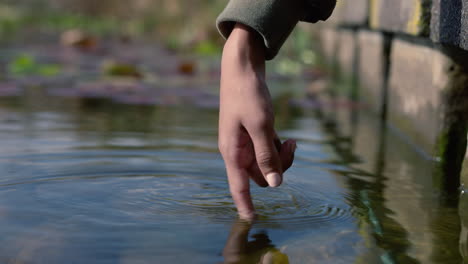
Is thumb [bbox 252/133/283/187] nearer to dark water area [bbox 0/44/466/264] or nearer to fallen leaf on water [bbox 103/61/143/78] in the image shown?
dark water area [bbox 0/44/466/264]

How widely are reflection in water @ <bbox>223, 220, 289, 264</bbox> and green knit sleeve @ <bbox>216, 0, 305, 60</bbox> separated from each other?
1.31 ft

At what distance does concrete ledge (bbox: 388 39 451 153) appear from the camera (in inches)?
94.4

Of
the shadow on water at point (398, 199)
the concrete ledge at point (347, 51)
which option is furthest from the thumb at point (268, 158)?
the concrete ledge at point (347, 51)

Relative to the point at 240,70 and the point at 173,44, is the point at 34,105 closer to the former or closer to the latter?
the point at 240,70

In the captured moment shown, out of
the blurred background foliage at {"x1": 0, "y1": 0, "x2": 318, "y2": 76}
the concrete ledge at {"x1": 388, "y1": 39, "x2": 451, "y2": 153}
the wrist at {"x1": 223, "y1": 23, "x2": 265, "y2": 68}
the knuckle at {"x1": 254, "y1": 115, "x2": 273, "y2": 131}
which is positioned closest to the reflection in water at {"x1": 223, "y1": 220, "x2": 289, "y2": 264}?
the knuckle at {"x1": 254, "y1": 115, "x2": 273, "y2": 131}

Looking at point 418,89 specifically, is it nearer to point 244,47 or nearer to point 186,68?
point 244,47

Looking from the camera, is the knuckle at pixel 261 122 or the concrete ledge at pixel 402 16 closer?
the knuckle at pixel 261 122

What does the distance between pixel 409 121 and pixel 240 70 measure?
174cm

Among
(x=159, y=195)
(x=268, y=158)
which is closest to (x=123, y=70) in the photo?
(x=159, y=195)

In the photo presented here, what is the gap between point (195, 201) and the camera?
175 centimetres

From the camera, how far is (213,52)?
738cm

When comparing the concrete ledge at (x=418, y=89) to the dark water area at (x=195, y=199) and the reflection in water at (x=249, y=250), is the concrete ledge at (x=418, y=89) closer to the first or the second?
the dark water area at (x=195, y=199)

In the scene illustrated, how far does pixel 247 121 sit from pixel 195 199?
19.2 inches

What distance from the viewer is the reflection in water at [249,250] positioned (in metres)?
1.31
